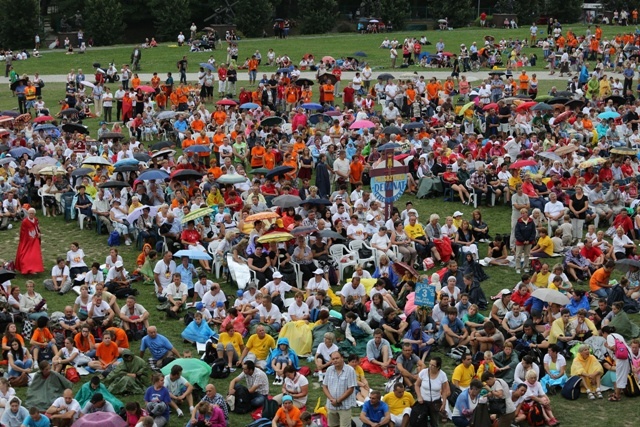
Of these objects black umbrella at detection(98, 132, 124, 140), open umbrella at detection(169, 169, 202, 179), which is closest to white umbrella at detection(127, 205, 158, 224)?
open umbrella at detection(169, 169, 202, 179)

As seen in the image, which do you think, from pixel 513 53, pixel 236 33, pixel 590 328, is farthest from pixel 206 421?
pixel 236 33

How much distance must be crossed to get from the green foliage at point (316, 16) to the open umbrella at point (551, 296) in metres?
51.2

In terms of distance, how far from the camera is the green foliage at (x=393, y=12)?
6875 centimetres

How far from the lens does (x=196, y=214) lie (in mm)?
22000

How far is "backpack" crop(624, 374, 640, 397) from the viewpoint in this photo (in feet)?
52.6

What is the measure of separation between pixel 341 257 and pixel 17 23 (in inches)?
1815

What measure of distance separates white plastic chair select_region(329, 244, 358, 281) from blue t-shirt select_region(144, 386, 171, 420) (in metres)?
6.66

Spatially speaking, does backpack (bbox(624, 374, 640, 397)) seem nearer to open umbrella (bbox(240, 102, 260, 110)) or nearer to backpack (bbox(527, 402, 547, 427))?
backpack (bbox(527, 402, 547, 427))

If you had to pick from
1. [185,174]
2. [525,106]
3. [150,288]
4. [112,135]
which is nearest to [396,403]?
[150,288]

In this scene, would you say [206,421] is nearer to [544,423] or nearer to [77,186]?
[544,423]

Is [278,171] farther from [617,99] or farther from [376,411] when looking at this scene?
[617,99]

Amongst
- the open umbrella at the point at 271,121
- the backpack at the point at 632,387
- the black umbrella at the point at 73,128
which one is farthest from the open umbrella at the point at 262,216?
the black umbrella at the point at 73,128

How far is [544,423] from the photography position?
50.0 ft

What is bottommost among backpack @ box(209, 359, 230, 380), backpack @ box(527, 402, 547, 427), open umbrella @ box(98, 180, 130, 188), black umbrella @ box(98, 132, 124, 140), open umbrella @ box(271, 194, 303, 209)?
Result: backpack @ box(527, 402, 547, 427)
